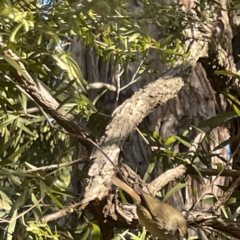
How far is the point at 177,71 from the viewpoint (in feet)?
2.73

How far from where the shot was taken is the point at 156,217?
0.59 metres

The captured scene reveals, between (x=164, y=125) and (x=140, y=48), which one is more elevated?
(x=140, y=48)

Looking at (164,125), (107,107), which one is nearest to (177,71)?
(164,125)

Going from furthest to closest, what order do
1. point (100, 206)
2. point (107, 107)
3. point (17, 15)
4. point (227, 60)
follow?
point (107, 107), point (227, 60), point (100, 206), point (17, 15)

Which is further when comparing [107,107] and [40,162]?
[40,162]

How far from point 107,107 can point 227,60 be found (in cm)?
40

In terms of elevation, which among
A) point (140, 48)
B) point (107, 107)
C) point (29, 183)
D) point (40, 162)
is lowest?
point (40, 162)

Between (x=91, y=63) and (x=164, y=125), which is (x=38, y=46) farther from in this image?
(x=91, y=63)

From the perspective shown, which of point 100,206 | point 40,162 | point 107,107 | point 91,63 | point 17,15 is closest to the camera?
point 17,15

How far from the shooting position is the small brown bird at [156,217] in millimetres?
587

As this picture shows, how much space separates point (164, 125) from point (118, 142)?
1.80 ft

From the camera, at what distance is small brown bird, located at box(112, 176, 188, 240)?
1.93 ft

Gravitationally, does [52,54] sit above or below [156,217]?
above

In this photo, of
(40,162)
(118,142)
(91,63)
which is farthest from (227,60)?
(40,162)
